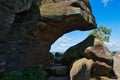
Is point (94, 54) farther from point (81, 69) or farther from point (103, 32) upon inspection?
point (103, 32)

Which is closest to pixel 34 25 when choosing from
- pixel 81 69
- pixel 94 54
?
pixel 81 69

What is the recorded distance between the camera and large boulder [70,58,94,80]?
53.9 feet

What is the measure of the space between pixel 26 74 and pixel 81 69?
15.4 ft

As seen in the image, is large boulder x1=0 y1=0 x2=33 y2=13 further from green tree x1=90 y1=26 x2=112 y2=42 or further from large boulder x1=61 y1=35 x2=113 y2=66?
green tree x1=90 y1=26 x2=112 y2=42

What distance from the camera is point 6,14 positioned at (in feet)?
41.2

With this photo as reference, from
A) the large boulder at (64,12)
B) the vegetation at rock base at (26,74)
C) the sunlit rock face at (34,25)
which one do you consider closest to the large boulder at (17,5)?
the sunlit rock face at (34,25)

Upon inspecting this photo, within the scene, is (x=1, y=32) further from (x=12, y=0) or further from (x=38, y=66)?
(x=38, y=66)

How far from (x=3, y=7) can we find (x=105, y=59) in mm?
9731

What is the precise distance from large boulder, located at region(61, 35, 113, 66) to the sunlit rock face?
1.34 m

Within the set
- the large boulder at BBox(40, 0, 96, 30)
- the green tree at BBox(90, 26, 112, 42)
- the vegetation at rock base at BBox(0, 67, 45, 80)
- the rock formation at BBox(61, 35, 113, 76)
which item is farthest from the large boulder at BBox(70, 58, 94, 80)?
the green tree at BBox(90, 26, 112, 42)

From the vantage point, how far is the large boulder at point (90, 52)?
17.8 meters

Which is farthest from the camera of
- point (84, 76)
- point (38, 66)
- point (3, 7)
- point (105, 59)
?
point (105, 59)

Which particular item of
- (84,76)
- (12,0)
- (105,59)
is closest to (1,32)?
(12,0)

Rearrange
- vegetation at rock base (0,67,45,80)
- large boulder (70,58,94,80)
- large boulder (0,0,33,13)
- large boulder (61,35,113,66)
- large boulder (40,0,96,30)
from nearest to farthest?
large boulder (0,0,33,13)
vegetation at rock base (0,67,45,80)
large boulder (40,0,96,30)
large boulder (70,58,94,80)
large boulder (61,35,113,66)
